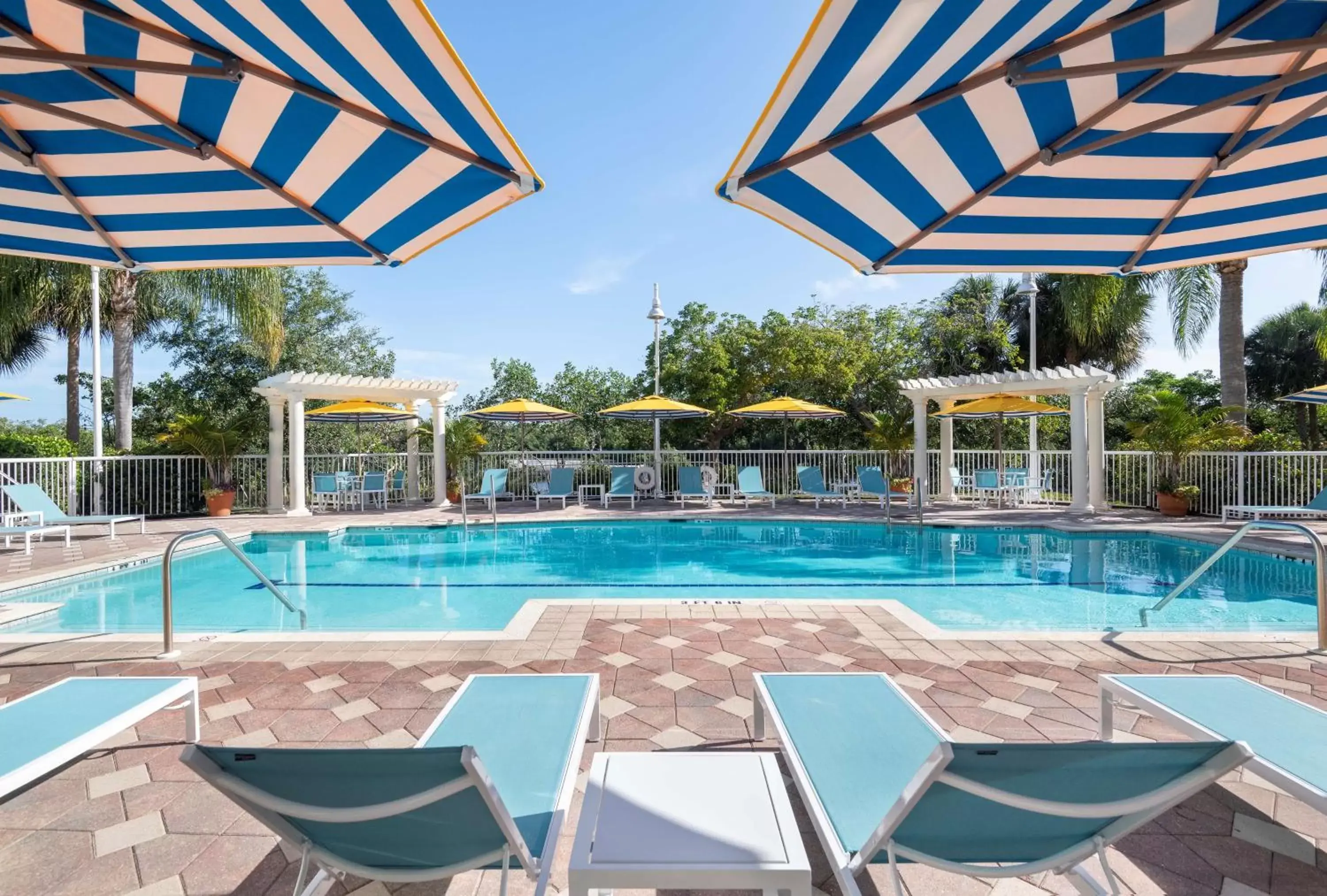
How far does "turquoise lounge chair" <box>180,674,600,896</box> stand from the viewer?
1.22 m

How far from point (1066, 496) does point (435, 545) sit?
13037 mm

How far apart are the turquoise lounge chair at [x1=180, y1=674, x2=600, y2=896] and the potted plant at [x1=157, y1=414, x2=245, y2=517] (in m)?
12.5

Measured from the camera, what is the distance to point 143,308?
17188mm

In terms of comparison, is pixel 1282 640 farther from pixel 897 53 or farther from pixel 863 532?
pixel 863 532

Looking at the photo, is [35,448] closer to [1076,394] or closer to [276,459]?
[276,459]

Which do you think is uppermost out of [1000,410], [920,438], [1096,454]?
[1000,410]

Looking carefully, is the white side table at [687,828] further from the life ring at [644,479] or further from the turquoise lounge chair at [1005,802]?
the life ring at [644,479]

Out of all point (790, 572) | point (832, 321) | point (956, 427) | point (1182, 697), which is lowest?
point (790, 572)

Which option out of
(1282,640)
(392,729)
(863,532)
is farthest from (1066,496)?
(392,729)

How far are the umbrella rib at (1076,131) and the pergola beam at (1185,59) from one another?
9 centimetres

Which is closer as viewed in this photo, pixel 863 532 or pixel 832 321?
pixel 863 532

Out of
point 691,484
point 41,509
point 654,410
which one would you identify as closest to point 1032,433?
point 691,484

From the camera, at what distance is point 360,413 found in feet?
44.1

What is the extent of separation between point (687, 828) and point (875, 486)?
1123cm
